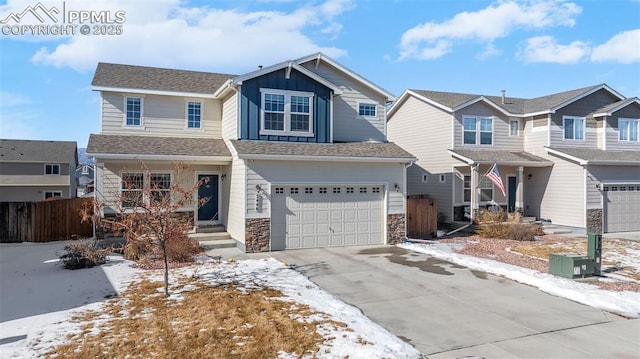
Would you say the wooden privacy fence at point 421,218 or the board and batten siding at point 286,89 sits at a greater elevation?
the board and batten siding at point 286,89

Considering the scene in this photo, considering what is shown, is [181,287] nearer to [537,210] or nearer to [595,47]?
[537,210]

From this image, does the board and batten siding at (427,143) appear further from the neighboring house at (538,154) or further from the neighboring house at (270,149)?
the neighboring house at (270,149)

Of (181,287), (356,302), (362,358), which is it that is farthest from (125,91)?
(362,358)

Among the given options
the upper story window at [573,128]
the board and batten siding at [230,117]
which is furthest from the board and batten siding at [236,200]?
the upper story window at [573,128]

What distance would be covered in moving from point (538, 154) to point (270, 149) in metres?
15.4

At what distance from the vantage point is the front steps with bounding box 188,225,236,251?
1418 cm

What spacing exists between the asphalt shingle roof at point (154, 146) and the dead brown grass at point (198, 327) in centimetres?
684

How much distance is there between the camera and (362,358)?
5684mm

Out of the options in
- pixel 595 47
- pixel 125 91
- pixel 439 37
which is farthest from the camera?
pixel 595 47

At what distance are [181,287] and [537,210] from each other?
64.2 feet

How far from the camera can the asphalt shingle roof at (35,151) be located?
34.3 meters

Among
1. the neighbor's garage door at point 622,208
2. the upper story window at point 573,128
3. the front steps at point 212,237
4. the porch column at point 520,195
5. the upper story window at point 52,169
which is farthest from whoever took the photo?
the upper story window at point 52,169

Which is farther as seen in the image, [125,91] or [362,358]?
[125,91]

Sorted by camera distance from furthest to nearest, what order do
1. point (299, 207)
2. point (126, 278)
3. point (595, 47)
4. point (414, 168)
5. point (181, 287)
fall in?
point (414, 168)
point (595, 47)
point (299, 207)
point (126, 278)
point (181, 287)
